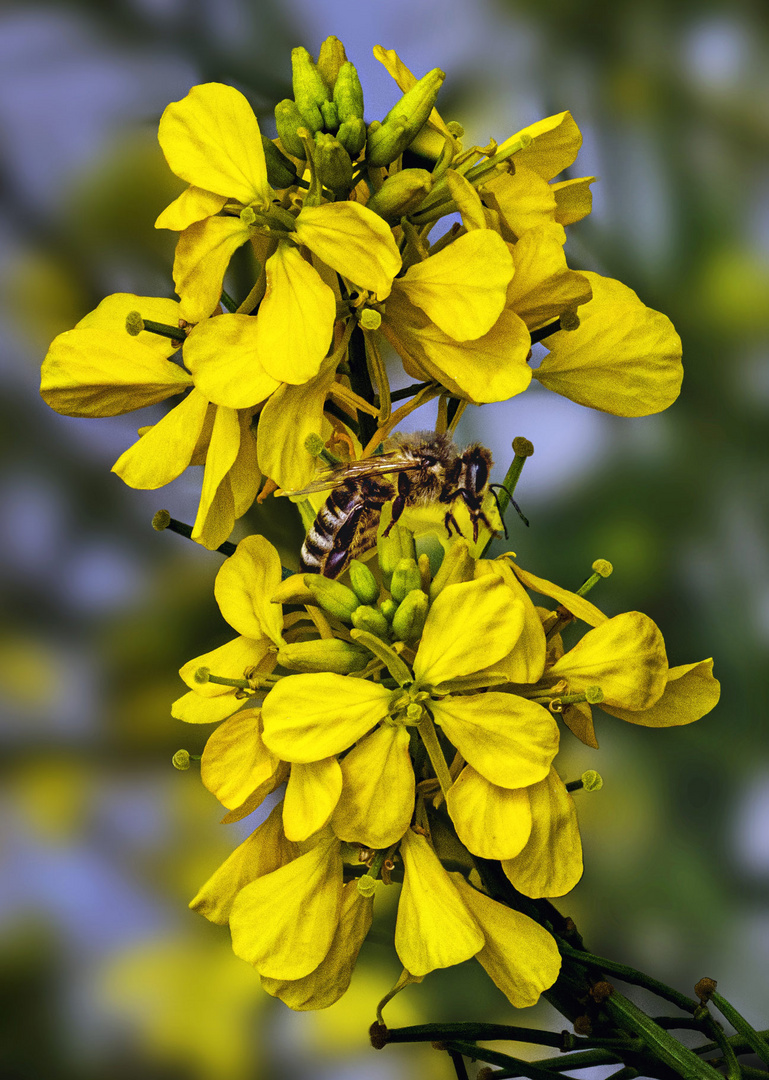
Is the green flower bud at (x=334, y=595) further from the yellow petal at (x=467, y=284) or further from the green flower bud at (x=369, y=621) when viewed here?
the yellow petal at (x=467, y=284)

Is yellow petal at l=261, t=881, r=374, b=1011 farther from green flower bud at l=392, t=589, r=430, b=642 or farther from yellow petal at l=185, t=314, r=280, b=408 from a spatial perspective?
yellow petal at l=185, t=314, r=280, b=408

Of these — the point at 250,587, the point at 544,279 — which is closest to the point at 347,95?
the point at 544,279

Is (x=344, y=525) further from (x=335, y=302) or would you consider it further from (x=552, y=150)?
(x=552, y=150)

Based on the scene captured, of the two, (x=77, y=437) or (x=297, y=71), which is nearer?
(x=297, y=71)

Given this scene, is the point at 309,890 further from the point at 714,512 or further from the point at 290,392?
the point at 714,512

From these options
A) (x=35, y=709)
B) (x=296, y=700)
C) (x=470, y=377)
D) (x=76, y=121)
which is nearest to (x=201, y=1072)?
(x=35, y=709)
